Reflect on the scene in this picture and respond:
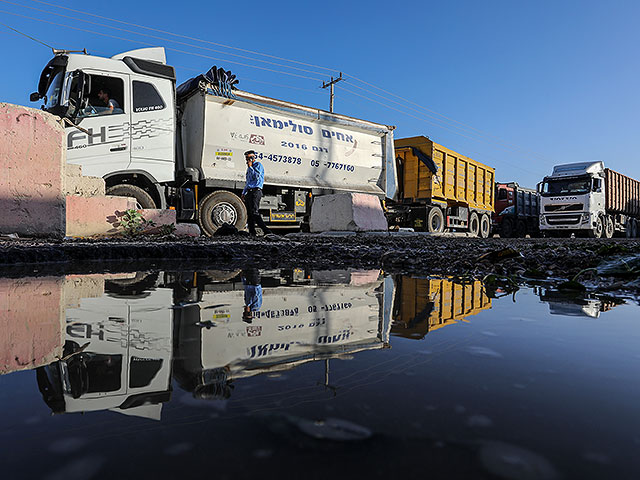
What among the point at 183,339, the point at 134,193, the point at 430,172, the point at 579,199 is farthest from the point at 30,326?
the point at 579,199

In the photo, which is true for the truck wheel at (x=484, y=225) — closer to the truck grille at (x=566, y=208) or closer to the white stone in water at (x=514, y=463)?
the truck grille at (x=566, y=208)

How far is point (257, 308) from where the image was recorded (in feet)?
4.88

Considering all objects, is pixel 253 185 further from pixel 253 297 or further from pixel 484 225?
pixel 484 225

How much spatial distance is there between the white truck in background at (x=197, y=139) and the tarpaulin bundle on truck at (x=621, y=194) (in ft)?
42.3

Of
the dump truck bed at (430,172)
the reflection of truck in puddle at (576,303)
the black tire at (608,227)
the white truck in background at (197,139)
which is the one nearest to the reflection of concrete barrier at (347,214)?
the white truck in background at (197,139)

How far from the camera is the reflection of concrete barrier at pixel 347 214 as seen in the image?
8.46 metres

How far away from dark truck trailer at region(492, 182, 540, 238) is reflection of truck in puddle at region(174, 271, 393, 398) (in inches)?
785

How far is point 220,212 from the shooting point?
28.8 feet

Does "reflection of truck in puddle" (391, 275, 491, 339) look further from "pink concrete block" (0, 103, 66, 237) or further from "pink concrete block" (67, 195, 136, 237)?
"pink concrete block" (67, 195, 136, 237)

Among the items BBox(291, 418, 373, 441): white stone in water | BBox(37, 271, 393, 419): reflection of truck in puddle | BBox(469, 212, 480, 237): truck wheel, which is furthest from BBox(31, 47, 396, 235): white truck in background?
BBox(291, 418, 373, 441): white stone in water

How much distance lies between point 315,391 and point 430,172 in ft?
41.6

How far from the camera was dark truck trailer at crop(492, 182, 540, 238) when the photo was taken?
1984 cm

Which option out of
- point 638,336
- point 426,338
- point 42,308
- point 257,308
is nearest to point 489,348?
point 426,338

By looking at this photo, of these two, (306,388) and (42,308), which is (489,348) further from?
(42,308)
